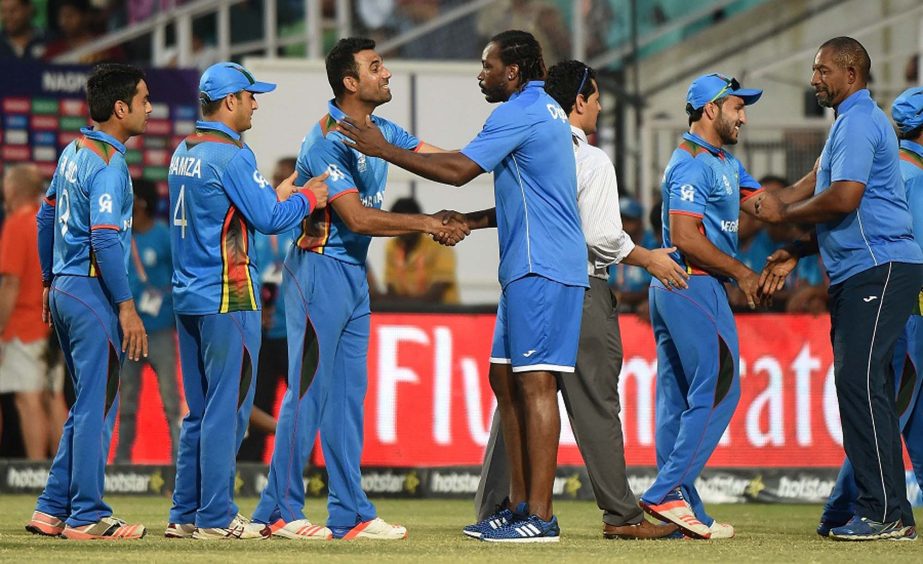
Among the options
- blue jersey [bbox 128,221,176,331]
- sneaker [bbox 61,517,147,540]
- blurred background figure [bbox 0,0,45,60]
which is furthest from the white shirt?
blurred background figure [bbox 0,0,45,60]

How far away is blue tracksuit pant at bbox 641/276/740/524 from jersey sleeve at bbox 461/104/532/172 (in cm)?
137

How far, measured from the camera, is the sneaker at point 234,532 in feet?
27.0

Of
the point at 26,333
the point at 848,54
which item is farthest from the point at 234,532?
the point at 26,333

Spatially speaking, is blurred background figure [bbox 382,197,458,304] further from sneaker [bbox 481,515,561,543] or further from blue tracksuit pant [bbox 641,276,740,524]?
sneaker [bbox 481,515,561,543]

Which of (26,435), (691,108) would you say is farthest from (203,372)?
(26,435)

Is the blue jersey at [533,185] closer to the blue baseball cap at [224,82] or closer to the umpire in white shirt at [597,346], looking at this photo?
the umpire in white shirt at [597,346]

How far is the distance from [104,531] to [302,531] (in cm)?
101

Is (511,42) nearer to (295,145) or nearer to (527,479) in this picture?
(527,479)

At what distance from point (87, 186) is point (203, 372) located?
111cm

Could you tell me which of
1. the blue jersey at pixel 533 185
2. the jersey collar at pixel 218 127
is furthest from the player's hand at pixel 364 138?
the jersey collar at pixel 218 127

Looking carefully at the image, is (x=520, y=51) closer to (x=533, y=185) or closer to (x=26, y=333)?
(x=533, y=185)

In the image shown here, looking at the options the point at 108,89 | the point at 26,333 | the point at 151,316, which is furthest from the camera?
the point at 26,333

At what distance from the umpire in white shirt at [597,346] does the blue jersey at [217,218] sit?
1558 mm

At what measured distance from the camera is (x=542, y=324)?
8.09m
